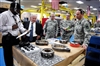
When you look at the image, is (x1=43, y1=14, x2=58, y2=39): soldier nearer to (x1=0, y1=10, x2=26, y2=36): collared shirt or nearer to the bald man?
the bald man

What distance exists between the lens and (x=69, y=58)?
1.39 meters

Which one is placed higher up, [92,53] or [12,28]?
[12,28]

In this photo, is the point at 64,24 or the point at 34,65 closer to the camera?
the point at 34,65

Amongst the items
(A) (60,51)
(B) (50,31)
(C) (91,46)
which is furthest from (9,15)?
(B) (50,31)

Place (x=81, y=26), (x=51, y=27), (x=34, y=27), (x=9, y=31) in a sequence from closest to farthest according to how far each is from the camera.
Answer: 1. (x=9, y=31)
2. (x=81, y=26)
3. (x=34, y=27)
4. (x=51, y=27)

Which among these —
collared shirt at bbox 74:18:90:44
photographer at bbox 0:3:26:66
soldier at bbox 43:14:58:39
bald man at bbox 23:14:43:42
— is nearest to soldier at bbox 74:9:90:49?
collared shirt at bbox 74:18:90:44

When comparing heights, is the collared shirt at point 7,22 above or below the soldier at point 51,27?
above

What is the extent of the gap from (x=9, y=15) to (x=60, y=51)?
115cm

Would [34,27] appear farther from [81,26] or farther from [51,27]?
[81,26]

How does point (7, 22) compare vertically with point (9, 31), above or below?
above

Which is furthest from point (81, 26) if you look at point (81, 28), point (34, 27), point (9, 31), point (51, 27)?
point (9, 31)

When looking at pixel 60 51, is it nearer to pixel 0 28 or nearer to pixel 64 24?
pixel 0 28

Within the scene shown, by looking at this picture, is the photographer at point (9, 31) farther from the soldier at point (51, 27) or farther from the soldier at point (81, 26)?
the soldier at point (51, 27)

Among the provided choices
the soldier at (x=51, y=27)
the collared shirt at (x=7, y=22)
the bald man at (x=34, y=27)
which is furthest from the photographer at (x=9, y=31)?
the soldier at (x=51, y=27)
